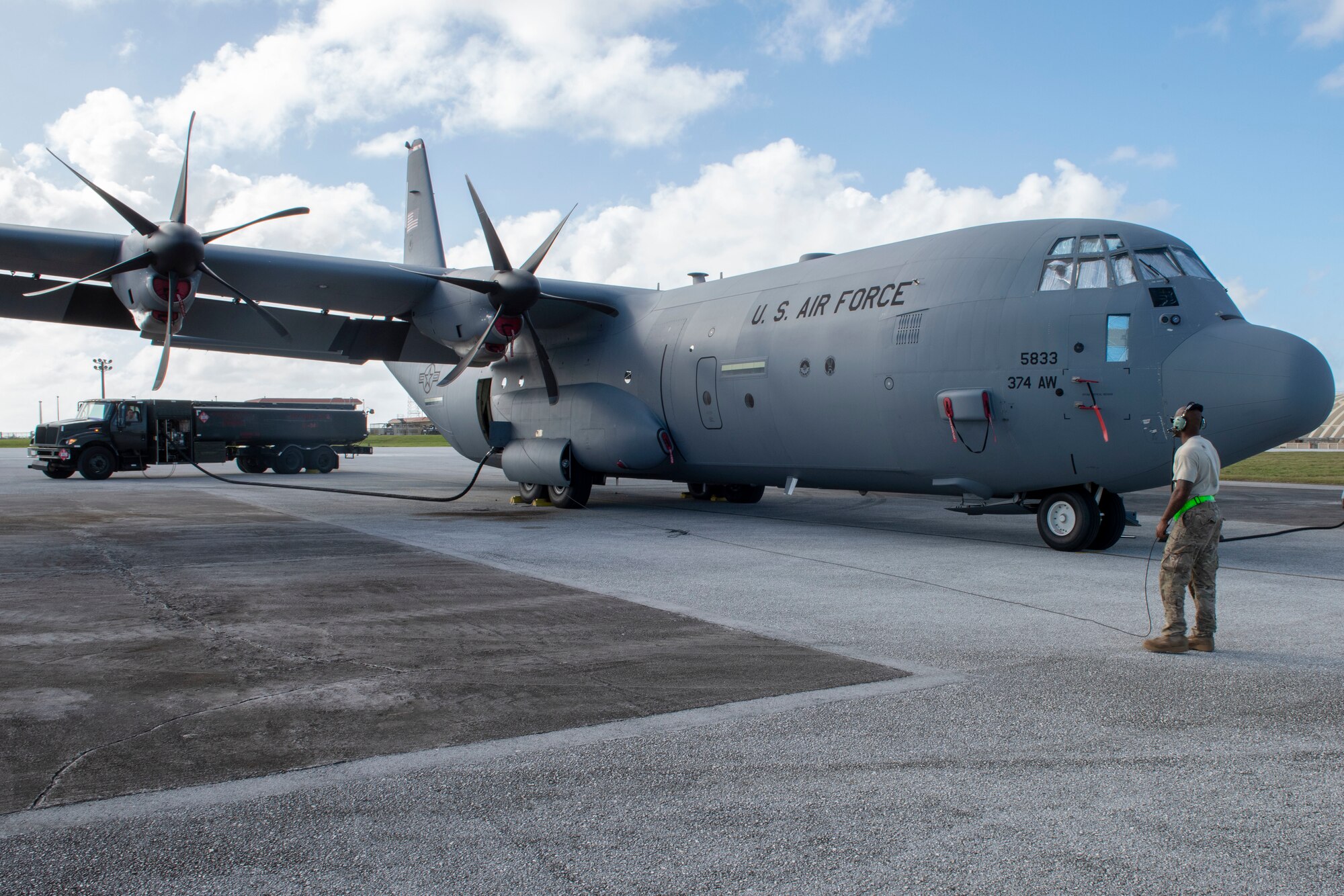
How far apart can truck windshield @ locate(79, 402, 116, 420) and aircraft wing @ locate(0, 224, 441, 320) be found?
15.1 m

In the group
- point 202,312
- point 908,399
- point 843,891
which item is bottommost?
point 843,891

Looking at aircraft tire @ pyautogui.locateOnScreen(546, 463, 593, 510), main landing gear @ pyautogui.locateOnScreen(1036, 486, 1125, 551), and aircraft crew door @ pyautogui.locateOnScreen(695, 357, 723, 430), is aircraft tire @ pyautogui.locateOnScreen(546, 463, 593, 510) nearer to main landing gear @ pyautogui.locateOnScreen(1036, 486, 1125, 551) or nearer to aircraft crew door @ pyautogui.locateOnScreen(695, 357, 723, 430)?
aircraft crew door @ pyautogui.locateOnScreen(695, 357, 723, 430)

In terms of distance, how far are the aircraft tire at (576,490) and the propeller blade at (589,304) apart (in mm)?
2770

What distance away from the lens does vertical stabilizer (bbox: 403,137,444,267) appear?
2209cm

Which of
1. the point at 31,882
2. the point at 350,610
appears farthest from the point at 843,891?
the point at 350,610

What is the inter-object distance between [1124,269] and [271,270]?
40.2 feet

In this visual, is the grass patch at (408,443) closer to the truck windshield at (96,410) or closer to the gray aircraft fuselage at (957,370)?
the truck windshield at (96,410)

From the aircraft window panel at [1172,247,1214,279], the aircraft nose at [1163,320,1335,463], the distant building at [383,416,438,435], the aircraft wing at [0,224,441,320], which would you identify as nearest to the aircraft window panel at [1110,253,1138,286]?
the aircraft window panel at [1172,247,1214,279]

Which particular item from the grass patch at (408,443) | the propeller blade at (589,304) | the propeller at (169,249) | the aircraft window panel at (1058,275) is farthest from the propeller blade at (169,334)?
the grass patch at (408,443)

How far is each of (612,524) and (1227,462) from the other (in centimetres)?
800

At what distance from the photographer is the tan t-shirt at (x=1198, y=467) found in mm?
6000

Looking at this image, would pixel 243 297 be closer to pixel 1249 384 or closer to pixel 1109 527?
pixel 1109 527

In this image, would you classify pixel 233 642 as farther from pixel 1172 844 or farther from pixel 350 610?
pixel 1172 844

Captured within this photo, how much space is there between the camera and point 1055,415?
1045 centimetres
